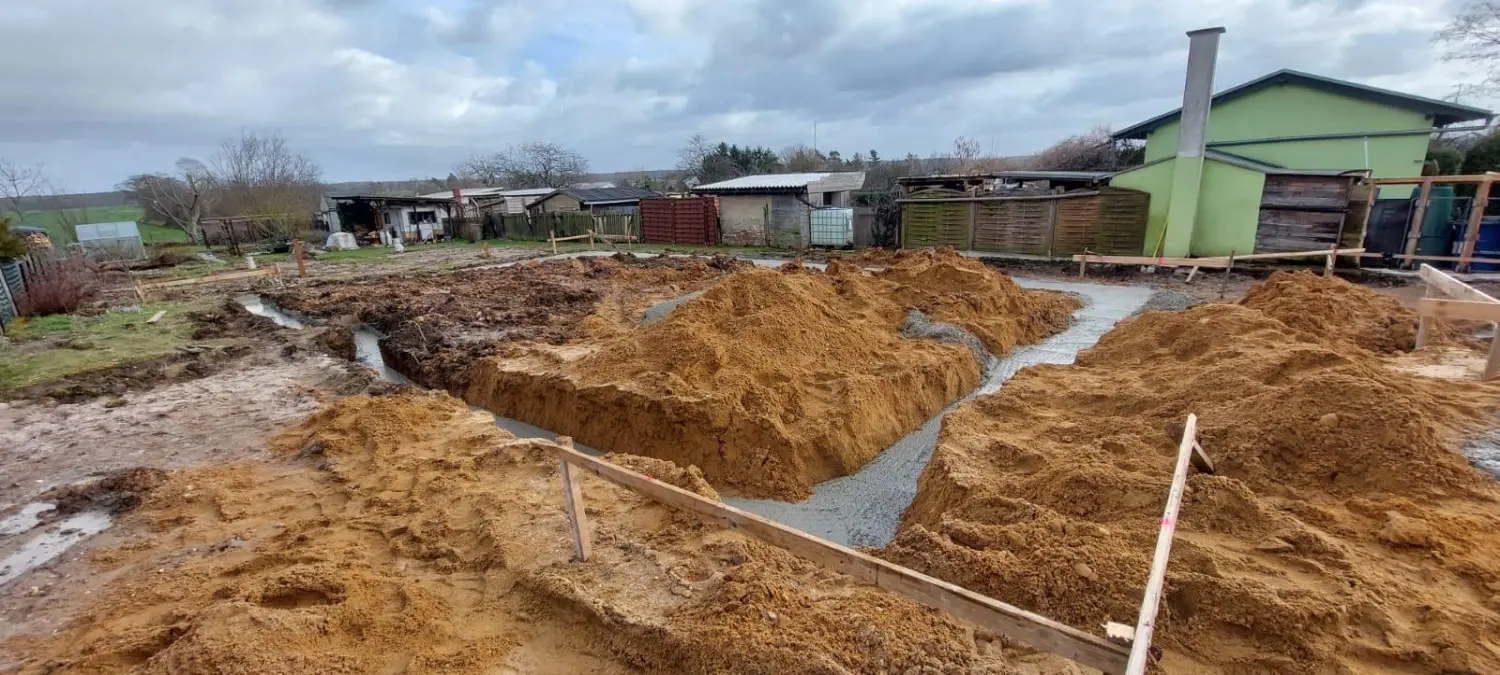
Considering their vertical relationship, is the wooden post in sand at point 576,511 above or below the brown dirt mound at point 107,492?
above

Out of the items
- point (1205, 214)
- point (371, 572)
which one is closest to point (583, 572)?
point (371, 572)

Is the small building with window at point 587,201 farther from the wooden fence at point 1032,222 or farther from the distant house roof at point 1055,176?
the distant house roof at point 1055,176

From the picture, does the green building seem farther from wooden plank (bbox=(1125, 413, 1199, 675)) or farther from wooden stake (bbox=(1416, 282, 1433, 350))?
wooden plank (bbox=(1125, 413, 1199, 675))

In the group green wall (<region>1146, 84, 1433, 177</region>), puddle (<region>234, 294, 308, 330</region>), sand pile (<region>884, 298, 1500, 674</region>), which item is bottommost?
puddle (<region>234, 294, 308, 330</region>)

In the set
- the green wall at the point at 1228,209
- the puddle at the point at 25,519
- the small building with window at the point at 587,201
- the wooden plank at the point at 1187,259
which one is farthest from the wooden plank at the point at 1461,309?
the small building with window at the point at 587,201

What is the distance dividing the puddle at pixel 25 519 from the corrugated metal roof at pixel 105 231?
33.4m

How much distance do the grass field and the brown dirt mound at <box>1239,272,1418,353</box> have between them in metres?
43.9

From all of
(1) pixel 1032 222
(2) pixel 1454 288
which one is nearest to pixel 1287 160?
(1) pixel 1032 222

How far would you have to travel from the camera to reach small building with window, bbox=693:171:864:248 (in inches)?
955

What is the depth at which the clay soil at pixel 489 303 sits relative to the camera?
1027 centimetres

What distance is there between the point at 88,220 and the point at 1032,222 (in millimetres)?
48759

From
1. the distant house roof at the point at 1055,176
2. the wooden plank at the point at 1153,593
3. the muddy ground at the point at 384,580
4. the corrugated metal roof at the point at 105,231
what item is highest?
the distant house roof at the point at 1055,176

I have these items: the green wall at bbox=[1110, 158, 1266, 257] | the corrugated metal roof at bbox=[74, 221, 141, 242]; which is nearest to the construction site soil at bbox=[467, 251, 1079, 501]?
the green wall at bbox=[1110, 158, 1266, 257]

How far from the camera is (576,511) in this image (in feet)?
12.7
